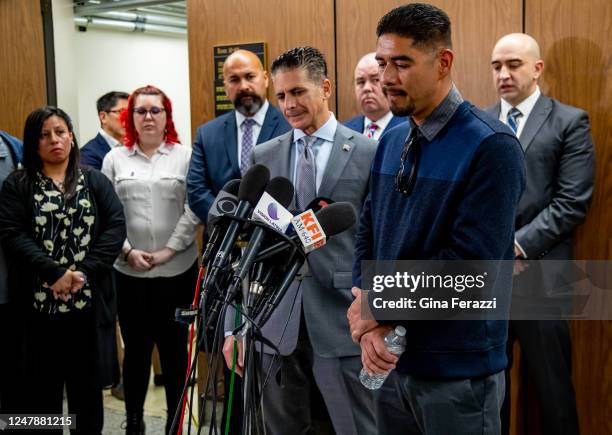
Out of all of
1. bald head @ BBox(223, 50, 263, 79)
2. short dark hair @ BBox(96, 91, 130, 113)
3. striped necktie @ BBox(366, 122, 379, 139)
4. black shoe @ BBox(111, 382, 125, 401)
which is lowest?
black shoe @ BBox(111, 382, 125, 401)

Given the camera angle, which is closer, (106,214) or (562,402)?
(562,402)

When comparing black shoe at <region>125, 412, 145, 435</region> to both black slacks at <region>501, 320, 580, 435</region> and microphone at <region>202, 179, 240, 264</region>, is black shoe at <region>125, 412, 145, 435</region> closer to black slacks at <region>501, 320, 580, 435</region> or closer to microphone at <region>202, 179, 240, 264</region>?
black slacks at <region>501, 320, 580, 435</region>

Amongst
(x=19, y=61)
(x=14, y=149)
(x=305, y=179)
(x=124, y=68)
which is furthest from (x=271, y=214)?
(x=124, y=68)

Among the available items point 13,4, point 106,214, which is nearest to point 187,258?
point 106,214

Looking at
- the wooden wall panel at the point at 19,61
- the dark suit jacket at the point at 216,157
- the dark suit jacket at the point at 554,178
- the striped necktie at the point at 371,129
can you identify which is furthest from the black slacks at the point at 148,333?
the wooden wall panel at the point at 19,61

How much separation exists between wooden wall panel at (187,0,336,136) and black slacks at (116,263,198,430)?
119 centimetres

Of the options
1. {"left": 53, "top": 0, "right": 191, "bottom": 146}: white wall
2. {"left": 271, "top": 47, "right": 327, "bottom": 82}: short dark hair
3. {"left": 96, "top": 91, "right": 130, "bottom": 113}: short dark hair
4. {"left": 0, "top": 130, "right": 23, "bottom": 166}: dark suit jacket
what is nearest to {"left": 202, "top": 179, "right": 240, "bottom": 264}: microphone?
{"left": 271, "top": 47, "right": 327, "bottom": 82}: short dark hair

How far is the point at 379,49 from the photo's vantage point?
5.41 feet

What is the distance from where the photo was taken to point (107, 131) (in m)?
4.78

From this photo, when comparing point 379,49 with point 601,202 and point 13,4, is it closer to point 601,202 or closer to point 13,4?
point 601,202

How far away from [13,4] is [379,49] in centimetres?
417

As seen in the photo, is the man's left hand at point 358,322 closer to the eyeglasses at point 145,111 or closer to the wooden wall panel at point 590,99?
the wooden wall panel at point 590,99

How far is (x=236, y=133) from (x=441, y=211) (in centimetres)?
187

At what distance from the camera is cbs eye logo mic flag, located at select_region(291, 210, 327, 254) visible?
1477 millimetres
